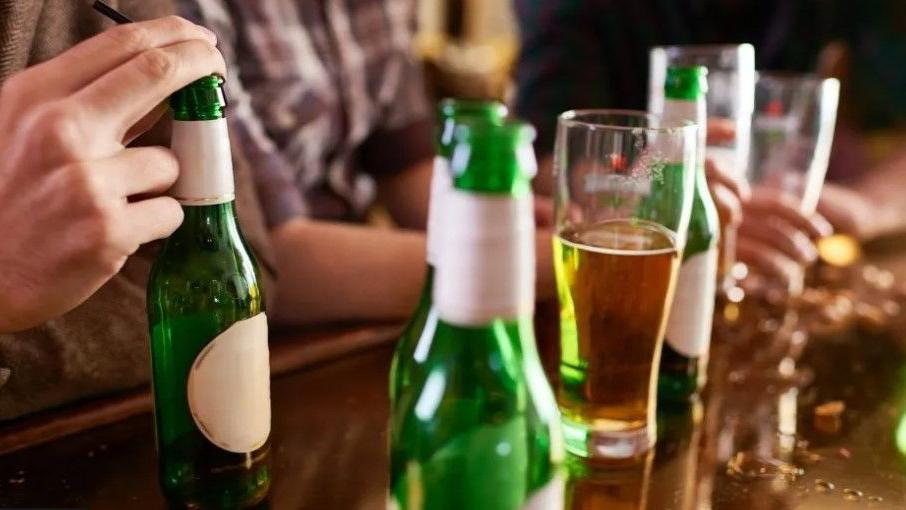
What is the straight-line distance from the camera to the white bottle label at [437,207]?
1.34 ft

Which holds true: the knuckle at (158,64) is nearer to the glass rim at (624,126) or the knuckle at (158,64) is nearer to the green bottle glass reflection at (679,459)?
the glass rim at (624,126)

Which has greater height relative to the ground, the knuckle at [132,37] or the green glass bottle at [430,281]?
the knuckle at [132,37]

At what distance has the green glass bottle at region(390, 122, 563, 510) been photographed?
370mm

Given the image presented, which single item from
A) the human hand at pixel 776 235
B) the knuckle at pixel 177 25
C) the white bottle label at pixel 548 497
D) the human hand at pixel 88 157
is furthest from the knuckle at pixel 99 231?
the human hand at pixel 776 235

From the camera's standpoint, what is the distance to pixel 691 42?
149 centimetres

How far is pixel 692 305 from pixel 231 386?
36 cm

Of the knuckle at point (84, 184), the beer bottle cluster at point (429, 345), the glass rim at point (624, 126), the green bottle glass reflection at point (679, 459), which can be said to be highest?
the glass rim at point (624, 126)

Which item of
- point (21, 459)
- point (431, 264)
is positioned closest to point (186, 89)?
point (431, 264)

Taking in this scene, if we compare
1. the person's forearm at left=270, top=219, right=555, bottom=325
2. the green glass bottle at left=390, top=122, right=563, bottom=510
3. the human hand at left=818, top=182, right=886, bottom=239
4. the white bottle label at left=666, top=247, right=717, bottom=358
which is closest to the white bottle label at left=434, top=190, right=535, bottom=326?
the green glass bottle at left=390, top=122, right=563, bottom=510

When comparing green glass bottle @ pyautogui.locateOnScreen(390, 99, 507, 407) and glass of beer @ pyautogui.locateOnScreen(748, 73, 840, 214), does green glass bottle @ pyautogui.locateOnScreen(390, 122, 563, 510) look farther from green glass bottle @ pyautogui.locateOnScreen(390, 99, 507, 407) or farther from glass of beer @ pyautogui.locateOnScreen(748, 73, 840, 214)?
glass of beer @ pyautogui.locateOnScreen(748, 73, 840, 214)

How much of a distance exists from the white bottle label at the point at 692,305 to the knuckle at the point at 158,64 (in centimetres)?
40

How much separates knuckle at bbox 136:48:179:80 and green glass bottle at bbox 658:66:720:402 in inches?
14.7

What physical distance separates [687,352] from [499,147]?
0.37 metres

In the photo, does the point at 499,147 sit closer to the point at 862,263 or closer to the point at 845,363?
the point at 845,363
